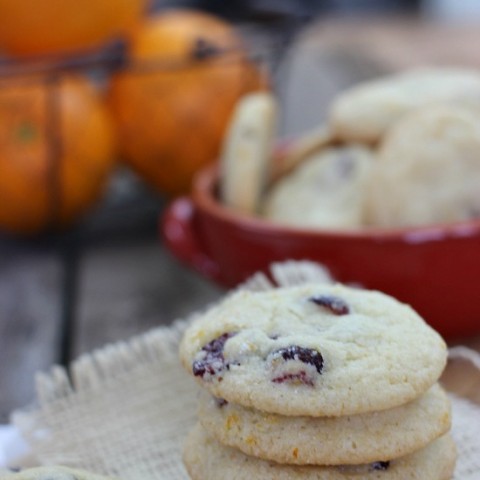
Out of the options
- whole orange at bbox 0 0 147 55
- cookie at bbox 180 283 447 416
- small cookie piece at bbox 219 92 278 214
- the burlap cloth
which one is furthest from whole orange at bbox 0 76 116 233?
cookie at bbox 180 283 447 416

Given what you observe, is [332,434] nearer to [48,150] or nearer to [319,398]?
[319,398]

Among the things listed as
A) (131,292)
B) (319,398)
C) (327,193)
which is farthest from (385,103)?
(319,398)

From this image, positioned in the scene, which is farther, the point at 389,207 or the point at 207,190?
the point at 207,190

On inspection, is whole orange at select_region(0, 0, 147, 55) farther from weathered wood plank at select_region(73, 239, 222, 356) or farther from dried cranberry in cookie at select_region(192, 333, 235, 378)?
dried cranberry in cookie at select_region(192, 333, 235, 378)

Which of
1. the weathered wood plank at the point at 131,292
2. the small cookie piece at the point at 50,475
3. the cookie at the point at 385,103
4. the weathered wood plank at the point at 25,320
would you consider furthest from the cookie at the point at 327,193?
the small cookie piece at the point at 50,475

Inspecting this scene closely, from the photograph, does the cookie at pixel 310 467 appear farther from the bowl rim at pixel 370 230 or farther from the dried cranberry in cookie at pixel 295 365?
the bowl rim at pixel 370 230

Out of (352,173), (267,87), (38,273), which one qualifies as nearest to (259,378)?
(352,173)

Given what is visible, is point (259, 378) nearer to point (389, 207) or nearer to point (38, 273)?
point (389, 207)
